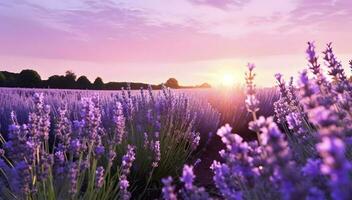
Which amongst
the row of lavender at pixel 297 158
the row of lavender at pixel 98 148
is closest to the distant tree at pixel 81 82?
the row of lavender at pixel 98 148

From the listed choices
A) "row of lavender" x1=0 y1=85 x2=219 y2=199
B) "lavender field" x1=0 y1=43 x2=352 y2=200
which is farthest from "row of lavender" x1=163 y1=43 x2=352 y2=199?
"row of lavender" x1=0 y1=85 x2=219 y2=199

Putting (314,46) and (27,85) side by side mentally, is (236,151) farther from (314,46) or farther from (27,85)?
(27,85)

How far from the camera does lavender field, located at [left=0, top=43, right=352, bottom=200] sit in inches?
37.0

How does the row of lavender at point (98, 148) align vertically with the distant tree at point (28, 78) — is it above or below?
below

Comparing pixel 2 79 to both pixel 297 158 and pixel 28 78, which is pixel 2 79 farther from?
pixel 297 158

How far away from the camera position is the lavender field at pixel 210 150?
37.0 inches

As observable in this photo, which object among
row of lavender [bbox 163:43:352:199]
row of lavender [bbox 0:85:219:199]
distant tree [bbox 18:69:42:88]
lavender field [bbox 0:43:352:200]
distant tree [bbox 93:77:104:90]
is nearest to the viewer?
row of lavender [bbox 163:43:352:199]

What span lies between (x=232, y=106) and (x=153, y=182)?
9.27 ft

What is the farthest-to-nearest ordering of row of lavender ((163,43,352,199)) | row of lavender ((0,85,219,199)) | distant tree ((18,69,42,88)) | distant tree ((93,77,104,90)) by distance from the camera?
distant tree ((93,77,104,90)), distant tree ((18,69,42,88)), row of lavender ((0,85,219,199)), row of lavender ((163,43,352,199))

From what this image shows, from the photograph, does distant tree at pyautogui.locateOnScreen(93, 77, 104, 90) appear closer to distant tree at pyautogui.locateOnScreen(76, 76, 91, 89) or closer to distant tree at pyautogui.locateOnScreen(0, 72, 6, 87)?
distant tree at pyautogui.locateOnScreen(76, 76, 91, 89)

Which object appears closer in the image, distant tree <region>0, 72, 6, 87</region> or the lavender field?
the lavender field

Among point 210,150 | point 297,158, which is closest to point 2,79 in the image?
point 210,150

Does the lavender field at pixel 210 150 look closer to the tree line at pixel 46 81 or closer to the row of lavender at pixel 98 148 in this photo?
the row of lavender at pixel 98 148

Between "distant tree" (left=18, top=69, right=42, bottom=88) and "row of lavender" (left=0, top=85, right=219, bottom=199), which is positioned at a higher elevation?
"distant tree" (left=18, top=69, right=42, bottom=88)
